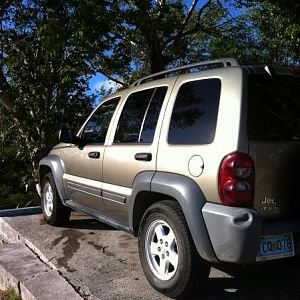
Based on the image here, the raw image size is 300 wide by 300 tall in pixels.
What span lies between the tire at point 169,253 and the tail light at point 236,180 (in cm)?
47

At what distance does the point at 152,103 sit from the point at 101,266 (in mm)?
1703

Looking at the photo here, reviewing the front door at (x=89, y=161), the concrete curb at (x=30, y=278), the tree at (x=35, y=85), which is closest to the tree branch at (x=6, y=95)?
the tree at (x=35, y=85)

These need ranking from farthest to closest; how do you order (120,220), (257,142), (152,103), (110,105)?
(110,105) < (120,220) < (152,103) < (257,142)

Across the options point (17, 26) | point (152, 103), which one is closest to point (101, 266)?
point (152, 103)

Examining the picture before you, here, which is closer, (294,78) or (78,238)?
(294,78)

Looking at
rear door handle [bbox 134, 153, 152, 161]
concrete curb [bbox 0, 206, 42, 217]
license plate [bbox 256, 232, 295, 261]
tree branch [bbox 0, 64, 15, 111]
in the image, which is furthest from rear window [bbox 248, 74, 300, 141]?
tree branch [bbox 0, 64, 15, 111]

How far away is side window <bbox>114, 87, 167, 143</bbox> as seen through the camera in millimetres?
4358

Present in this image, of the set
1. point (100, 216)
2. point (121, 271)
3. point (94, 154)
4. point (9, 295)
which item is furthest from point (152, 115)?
point (9, 295)

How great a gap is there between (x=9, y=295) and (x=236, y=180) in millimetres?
2582

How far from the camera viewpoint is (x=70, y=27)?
8.62 metres

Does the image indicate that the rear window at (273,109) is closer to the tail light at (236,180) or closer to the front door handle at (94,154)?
the tail light at (236,180)

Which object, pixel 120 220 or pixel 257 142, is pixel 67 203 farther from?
pixel 257 142

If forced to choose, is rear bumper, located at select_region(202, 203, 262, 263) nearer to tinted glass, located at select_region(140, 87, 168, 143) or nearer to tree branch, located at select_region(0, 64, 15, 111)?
tinted glass, located at select_region(140, 87, 168, 143)

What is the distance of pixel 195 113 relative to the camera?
3857mm
